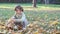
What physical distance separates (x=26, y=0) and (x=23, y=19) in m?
33.3

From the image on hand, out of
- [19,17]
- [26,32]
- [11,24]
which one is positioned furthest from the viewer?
[19,17]

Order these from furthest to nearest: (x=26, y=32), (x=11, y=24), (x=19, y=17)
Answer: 1. (x=19, y=17)
2. (x=11, y=24)
3. (x=26, y=32)

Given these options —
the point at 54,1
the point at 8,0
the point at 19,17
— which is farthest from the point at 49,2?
the point at 19,17

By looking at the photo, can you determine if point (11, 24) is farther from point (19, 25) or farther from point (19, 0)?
point (19, 0)

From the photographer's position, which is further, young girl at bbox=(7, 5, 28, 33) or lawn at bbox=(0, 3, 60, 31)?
lawn at bbox=(0, 3, 60, 31)

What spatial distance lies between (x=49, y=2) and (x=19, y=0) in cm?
462

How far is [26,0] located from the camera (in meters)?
40.1

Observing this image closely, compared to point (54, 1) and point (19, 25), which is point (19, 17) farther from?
point (54, 1)

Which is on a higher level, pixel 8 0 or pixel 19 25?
pixel 19 25

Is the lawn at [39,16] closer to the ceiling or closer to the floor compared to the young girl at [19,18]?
closer to the floor

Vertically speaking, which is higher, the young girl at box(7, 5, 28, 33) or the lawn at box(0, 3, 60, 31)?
the young girl at box(7, 5, 28, 33)

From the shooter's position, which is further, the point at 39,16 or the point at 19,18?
→ the point at 39,16

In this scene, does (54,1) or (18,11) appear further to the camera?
(54,1)

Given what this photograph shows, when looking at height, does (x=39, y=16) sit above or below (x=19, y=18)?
below
